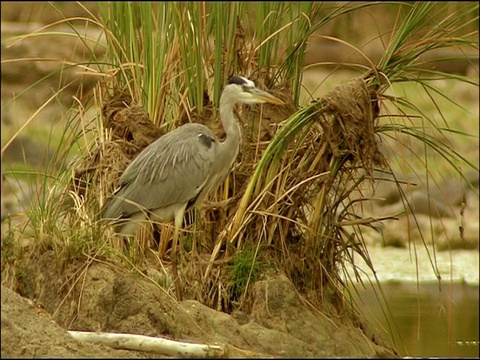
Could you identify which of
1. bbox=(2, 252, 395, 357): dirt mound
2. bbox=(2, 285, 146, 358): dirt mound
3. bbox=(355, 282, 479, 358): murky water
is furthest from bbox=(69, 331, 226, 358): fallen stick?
bbox=(355, 282, 479, 358): murky water

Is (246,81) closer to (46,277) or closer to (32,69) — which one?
(46,277)

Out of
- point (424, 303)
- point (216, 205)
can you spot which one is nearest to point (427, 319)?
point (424, 303)

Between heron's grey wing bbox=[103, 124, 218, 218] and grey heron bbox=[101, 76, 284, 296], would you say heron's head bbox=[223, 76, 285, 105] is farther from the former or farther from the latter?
heron's grey wing bbox=[103, 124, 218, 218]

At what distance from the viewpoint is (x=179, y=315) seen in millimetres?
6188

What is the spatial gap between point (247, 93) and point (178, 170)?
2.22 feet

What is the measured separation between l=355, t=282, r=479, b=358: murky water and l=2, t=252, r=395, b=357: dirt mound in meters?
0.41

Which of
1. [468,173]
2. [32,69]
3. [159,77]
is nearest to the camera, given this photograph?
[159,77]

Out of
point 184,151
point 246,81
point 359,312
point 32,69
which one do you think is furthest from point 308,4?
point 32,69

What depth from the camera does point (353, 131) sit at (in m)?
6.55

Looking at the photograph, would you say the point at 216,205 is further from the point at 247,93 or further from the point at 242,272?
the point at 247,93

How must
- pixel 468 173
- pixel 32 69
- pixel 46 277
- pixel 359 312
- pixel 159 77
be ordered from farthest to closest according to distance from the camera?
1. pixel 32 69
2. pixel 468 173
3. pixel 159 77
4. pixel 359 312
5. pixel 46 277

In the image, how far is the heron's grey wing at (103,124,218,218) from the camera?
696 centimetres

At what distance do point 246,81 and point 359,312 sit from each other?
134 cm

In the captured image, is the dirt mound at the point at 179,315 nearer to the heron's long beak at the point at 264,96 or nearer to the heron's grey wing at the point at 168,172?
the heron's grey wing at the point at 168,172
